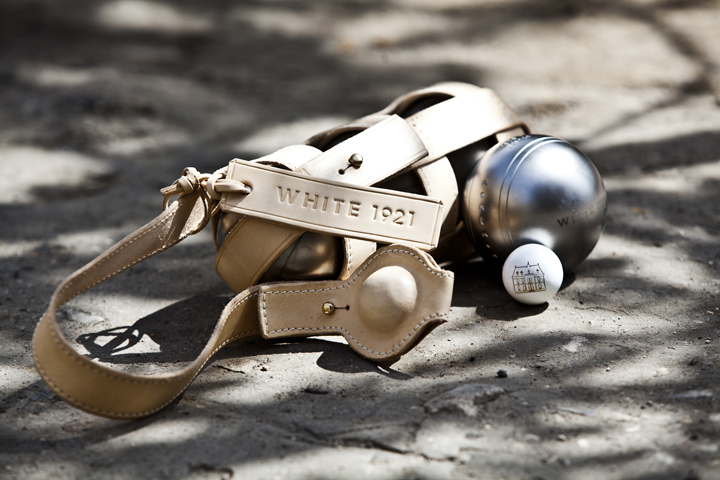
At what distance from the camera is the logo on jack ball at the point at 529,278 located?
2.55 metres

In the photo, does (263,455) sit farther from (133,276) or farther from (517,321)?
(133,276)

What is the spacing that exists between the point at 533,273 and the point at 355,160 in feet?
2.61

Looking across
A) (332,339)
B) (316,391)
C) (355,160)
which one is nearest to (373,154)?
(355,160)

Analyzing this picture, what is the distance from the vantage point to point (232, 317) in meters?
2.41

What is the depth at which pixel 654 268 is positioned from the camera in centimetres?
302

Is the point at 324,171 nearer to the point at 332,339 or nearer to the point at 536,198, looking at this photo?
the point at 332,339

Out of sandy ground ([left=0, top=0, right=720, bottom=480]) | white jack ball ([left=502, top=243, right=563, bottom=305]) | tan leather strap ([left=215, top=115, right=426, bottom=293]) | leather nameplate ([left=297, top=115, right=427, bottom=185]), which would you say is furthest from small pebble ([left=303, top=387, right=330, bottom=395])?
white jack ball ([left=502, top=243, right=563, bottom=305])

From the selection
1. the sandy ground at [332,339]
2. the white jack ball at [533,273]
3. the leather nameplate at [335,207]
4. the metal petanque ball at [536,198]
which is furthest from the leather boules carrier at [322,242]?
the white jack ball at [533,273]

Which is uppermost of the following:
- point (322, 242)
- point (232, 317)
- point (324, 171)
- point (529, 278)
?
point (324, 171)

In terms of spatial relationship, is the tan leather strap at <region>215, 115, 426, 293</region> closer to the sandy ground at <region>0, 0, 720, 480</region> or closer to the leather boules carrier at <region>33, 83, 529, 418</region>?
the leather boules carrier at <region>33, 83, 529, 418</region>

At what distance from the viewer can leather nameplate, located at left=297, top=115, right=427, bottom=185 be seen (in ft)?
8.09

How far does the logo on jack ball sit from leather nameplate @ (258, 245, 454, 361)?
42 centimetres

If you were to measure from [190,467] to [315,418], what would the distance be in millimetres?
395

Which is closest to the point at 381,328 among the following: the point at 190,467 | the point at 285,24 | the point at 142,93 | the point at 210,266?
the point at 190,467
